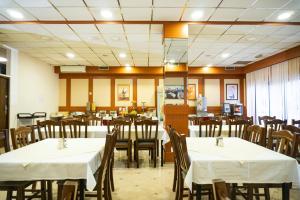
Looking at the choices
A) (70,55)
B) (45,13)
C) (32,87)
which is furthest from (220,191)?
(32,87)

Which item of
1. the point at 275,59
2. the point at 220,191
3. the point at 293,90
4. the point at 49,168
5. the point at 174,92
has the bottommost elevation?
the point at 49,168

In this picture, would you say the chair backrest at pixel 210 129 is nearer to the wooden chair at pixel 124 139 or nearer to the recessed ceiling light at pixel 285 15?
the wooden chair at pixel 124 139

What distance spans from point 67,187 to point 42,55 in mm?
8889

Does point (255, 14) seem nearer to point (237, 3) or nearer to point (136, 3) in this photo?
point (237, 3)

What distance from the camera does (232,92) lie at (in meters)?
12.3

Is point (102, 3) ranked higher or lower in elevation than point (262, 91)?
higher

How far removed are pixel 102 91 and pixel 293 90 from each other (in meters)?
8.30

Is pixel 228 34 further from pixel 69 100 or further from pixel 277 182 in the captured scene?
pixel 69 100

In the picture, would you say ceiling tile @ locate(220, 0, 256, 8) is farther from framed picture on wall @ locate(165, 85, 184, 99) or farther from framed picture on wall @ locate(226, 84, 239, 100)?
framed picture on wall @ locate(226, 84, 239, 100)

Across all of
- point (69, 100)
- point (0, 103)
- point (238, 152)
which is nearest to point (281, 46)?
point (238, 152)

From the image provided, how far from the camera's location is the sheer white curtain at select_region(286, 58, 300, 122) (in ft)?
25.0

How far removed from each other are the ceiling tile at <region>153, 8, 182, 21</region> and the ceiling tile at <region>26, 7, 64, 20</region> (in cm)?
202

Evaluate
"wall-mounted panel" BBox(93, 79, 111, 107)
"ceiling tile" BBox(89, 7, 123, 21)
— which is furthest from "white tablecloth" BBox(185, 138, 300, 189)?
"wall-mounted panel" BBox(93, 79, 111, 107)

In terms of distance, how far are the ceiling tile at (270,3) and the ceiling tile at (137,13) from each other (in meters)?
2.02
